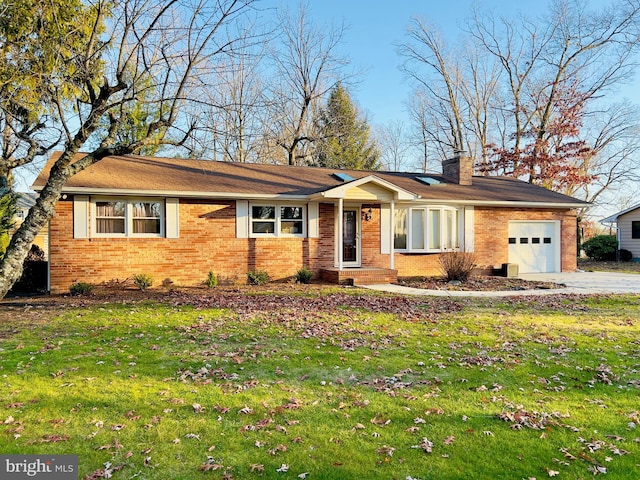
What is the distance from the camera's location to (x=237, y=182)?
49.4 feet

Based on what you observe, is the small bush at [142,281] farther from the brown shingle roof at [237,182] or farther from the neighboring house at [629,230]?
the neighboring house at [629,230]

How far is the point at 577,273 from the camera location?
18.0m

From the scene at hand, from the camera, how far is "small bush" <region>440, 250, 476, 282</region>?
1480 cm

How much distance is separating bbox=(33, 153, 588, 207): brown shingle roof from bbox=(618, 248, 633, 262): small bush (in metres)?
9.39

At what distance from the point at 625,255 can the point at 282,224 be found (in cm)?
2127

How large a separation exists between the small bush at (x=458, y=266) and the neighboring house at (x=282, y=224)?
1.37 meters

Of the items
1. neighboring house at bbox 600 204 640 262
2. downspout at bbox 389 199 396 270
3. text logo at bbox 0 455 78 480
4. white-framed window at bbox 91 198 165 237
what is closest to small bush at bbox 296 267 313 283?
downspout at bbox 389 199 396 270

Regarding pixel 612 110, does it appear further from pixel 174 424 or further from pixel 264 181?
pixel 174 424

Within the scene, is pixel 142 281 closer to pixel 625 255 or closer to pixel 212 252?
pixel 212 252

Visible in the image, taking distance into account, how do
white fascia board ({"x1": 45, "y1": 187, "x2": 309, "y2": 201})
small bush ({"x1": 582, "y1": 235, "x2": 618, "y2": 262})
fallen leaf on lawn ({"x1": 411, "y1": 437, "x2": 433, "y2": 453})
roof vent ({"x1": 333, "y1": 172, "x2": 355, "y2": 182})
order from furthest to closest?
small bush ({"x1": 582, "y1": 235, "x2": 618, "y2": 262}) → roof vent ({"x1": 333, "y1": 172, "x2": 355, "y2": 182}) → white fascia board ({"x1": 45, "y1": 187, "x2": 309, "y2": 201}) → fallen leaf on lawn ({"x1": 411, "y1": 437, "x2": 433, "y2": 453})

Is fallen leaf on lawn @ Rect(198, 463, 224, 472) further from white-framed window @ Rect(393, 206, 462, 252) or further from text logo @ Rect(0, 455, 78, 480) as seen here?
white-framed window @ Rect(393, 206, 462, 252)

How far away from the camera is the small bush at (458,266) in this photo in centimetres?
1480

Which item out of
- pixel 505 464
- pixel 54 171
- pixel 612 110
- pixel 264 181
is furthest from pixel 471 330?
pixel 612 110

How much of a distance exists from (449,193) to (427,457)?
14795 mm
